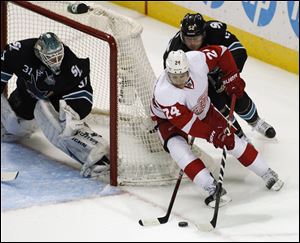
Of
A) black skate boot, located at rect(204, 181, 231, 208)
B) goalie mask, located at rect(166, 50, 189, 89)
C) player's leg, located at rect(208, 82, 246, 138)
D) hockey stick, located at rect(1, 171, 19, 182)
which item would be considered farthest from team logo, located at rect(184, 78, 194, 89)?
hockey stick, located at rect(1, 171, 19, 182)

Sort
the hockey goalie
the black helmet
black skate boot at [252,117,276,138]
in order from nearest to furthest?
1. the black helmet
2. the hockey goalie
3. black skate boot at [252,117,276,138]

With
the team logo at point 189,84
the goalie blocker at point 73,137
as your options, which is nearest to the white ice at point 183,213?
the goalie blocker at point 73,137

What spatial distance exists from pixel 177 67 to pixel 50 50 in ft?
2.21

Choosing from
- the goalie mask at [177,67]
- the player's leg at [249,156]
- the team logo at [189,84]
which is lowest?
the player's leg at [249,156]

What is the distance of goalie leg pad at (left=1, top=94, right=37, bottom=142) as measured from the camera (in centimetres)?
527

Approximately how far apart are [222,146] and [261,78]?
1610 millimetres

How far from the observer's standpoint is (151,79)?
515cm

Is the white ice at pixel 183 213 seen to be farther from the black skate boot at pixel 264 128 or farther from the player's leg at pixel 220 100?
the player's leg at pixel 220 100

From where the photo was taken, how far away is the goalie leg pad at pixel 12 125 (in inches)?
207

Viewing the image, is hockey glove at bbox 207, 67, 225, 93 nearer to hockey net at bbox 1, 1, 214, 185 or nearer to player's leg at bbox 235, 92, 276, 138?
player's leg at bbox 235, 92, 276, 138

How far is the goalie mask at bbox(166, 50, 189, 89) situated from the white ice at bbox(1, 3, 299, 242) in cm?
62

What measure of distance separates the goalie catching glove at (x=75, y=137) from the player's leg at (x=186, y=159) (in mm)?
376

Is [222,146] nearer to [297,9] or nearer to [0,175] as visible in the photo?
[0,175]

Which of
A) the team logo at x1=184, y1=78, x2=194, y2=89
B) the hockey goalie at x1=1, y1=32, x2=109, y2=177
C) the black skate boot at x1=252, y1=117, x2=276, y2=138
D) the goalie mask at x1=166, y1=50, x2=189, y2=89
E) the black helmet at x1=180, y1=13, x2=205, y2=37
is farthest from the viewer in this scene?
the black skate boot at x1=252, y1=117, x2=276, y2=138
